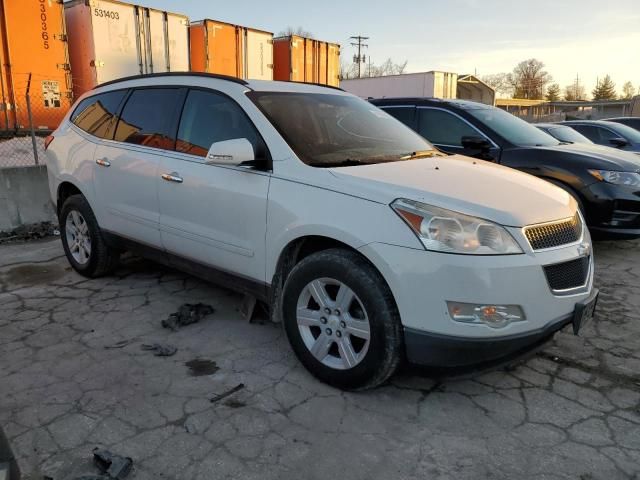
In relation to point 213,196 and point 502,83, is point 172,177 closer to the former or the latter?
point 213,196

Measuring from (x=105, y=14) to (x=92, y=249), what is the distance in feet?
32.2

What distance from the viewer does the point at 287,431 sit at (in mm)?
2658

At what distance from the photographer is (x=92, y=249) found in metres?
4.81

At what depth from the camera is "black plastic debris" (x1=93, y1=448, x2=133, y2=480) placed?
2.26m

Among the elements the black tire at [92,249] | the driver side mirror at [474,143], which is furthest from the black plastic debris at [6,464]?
the driver side mirror at [474,143]

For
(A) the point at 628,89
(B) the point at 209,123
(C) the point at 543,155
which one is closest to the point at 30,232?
(B) the point at 209,123

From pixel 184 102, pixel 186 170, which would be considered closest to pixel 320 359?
pixel 186 170

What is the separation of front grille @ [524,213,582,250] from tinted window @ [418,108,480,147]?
3.25m

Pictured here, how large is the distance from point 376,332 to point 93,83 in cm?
1221

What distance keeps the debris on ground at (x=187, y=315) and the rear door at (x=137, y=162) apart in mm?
555

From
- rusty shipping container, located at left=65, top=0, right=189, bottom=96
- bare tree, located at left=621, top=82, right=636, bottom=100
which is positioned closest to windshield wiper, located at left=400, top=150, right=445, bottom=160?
rusty shipping container, located at left=65, top=0, right=189, bottom=96

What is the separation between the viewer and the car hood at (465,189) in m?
2.68

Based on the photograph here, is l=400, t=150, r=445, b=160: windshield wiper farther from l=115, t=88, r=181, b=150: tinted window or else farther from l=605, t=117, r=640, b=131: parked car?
l=605, t=117, r=640, b=131: parked car

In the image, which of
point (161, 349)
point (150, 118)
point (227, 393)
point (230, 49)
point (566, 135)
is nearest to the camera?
point (227, 393)
